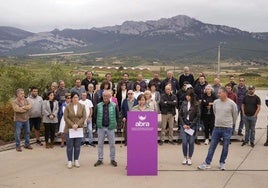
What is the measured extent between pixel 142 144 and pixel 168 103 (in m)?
3.46

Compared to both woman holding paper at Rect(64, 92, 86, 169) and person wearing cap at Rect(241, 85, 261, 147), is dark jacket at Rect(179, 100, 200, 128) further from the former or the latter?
person wearing cap at Rect(241, 85, 261, 147)

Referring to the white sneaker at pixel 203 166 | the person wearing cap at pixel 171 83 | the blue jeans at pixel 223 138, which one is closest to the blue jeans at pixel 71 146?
the white sneaker at pixel 203 166

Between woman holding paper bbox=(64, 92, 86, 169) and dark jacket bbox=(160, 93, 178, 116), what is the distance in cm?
330

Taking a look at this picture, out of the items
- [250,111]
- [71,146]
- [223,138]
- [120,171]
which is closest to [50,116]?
[71,146]

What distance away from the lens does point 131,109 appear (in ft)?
34.6

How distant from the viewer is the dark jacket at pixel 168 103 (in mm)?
12008

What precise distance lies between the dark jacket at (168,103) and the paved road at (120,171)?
136 cm

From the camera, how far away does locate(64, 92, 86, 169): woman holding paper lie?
30.8ft

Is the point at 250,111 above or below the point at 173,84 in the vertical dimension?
below

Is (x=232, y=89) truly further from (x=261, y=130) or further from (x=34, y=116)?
(x=34, y=116)

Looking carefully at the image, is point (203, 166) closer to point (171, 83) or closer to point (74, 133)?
point (74, 133)

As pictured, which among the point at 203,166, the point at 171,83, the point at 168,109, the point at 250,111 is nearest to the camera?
the point at 203,166

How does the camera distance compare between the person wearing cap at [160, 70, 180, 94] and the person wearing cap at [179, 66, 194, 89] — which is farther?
the person wearing cap at [179, 66, 194, 89]

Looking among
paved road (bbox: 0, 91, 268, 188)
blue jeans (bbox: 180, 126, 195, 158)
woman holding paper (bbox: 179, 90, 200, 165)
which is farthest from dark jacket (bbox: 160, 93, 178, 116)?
blue jeans (bbox: 180, 126, 195, 158)
